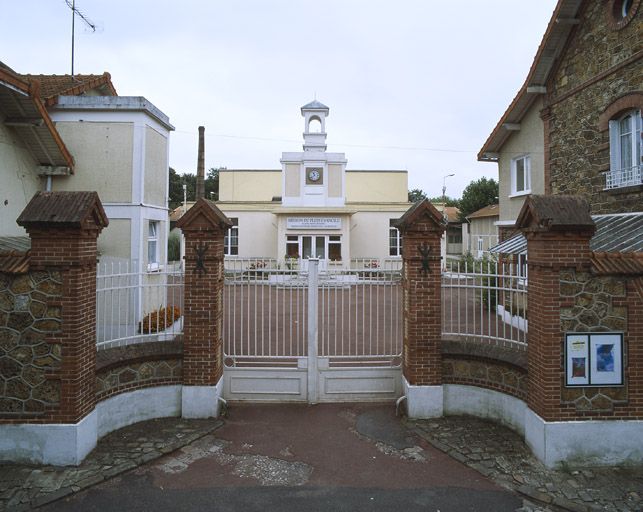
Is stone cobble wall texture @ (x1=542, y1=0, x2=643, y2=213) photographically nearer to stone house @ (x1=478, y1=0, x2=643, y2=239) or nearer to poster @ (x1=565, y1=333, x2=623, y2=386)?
stone house @ (x1=478, y1=0, x2=643, y2=239)

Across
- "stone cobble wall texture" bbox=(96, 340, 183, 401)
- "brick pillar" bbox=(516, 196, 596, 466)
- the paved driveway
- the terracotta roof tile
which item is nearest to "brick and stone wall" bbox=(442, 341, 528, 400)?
"brick pillar" bbox=(516, 196, 596, 466)

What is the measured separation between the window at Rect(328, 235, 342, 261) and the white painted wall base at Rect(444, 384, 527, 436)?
19.1 meters

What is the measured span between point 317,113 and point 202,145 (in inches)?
271

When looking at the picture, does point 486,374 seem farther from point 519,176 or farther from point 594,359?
point 519,176

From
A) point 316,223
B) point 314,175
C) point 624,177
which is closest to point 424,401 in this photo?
point 624,177

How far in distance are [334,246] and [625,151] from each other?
1794 centimetres

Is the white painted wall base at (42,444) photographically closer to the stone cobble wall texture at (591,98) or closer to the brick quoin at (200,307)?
the brick quoin at (200,307)

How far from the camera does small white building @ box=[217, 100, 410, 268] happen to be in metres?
25.7

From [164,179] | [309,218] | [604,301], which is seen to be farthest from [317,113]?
[604,301]

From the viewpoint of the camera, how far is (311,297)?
7191mm

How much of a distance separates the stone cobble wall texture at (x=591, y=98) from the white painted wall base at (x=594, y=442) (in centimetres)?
461

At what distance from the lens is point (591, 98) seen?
31.0 ft

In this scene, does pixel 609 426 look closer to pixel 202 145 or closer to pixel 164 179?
pixel 164 179

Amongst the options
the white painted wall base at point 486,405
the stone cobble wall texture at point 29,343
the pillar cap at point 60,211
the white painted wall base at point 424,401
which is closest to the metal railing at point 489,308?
the white painted wall base at point 486,405
